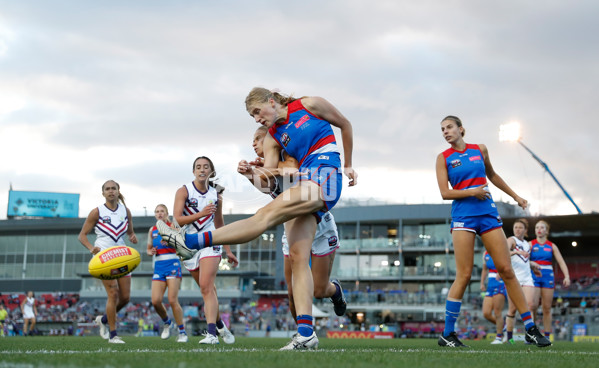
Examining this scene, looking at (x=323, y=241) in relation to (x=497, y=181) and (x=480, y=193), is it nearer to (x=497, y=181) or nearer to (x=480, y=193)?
(x=480, y=193)

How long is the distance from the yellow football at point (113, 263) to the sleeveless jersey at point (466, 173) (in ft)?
14.7

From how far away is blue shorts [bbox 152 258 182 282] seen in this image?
11922 mm

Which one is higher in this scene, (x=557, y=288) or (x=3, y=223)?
(x=3, y=223)

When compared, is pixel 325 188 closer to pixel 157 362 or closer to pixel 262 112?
pixel 262 112

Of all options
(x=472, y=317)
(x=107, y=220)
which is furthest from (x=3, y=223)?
(x=107, y=220)

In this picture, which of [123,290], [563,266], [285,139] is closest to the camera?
[285,139]

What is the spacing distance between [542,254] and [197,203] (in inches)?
263

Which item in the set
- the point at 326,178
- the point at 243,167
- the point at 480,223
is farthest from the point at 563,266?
the point at 243,167

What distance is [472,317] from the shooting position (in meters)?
43.0

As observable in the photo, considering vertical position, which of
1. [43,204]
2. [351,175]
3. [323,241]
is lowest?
[323,241]

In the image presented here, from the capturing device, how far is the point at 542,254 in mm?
12312

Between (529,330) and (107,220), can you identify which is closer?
(529,330)

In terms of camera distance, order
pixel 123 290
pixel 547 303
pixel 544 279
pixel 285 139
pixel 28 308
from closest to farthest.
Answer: pixel 285 139 → pixel 123 290 → pixel 544 279 → pixel 547 303 → pixel 28 308

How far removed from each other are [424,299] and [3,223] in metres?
50.9
